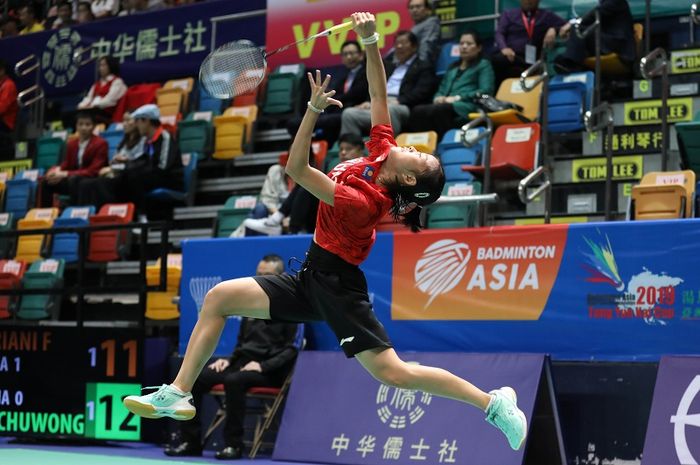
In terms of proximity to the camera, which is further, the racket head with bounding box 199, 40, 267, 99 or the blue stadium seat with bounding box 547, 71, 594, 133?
the blue stadium seat with bounding box 547, 71, 594, 133

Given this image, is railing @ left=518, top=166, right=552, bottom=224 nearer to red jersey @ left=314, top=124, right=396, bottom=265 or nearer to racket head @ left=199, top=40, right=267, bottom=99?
red jersey @ left=314, top=124, right=396, bottom=265

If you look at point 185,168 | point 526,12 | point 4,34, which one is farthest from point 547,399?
point 4,34

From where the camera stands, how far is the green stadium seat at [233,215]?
12.0 meters

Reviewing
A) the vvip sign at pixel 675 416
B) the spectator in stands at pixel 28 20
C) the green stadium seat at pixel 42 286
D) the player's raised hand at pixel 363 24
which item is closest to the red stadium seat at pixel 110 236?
the green stadium seat at pixel 42 286

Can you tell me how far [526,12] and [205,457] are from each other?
234 inches

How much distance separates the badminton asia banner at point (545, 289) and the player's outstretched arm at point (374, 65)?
2540mm

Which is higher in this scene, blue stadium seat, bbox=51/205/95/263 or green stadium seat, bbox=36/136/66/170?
green stadium seat, bbox=36/136/66/170

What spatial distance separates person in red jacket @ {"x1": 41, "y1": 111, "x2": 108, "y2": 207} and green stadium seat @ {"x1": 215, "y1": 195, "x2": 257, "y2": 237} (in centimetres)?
231

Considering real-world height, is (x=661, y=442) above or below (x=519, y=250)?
below

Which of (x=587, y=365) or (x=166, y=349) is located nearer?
(x=587, y=365)

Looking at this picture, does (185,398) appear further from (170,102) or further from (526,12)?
(170,102)

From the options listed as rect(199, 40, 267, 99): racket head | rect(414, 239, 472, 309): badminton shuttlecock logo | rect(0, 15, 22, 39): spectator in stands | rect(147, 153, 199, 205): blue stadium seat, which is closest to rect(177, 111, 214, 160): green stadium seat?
rect(147, 153, 199, 205): blue stadium seat

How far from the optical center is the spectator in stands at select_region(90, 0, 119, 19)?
16984mm

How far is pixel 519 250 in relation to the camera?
26.8 feet
